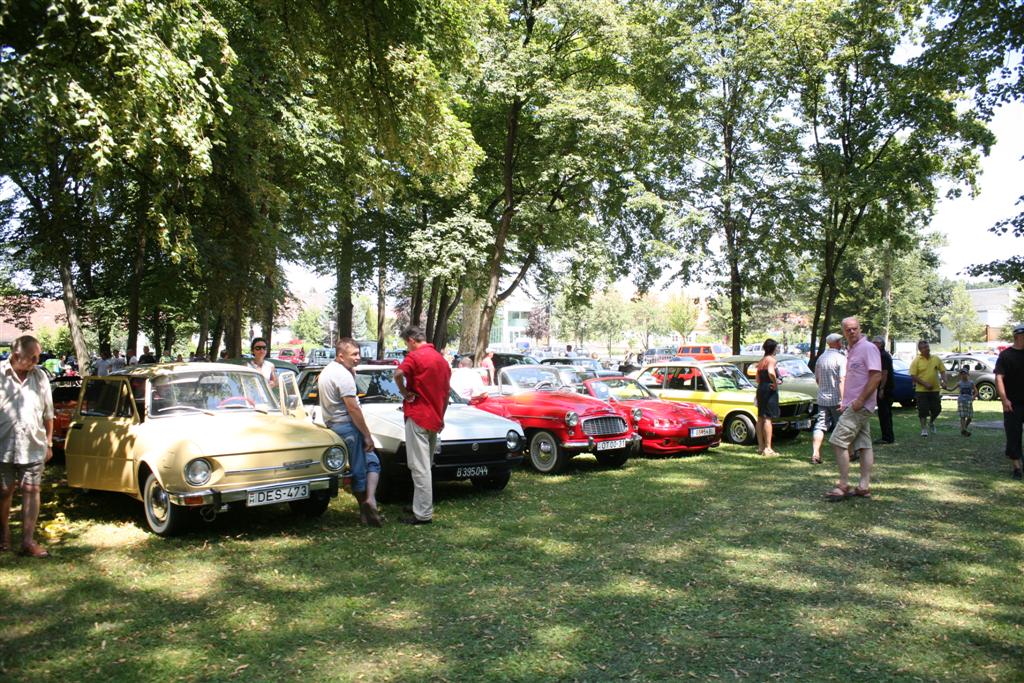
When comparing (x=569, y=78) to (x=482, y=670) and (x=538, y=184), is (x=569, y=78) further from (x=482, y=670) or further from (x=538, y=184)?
(x=482, y=670)

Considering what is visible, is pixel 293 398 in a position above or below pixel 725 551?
above

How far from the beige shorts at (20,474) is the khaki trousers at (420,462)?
3.18m

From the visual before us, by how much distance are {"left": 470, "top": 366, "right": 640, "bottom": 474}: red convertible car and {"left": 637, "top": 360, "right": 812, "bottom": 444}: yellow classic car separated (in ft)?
10.5

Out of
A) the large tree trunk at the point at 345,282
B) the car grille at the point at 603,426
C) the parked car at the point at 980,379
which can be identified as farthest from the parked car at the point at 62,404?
the parked car at the point at 980,379

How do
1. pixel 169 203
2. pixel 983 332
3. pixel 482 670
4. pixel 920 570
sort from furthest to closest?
pixel 983 332
pixel 169 203
pixel 920 570
pixel 482 670

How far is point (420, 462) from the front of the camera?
24.3 ft

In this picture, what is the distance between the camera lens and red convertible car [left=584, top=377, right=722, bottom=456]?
40.9 feet

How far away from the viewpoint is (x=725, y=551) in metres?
6.43

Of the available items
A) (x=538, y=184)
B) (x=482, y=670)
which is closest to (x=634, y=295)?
(x=538, y=184)

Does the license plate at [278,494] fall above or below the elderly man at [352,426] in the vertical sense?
below

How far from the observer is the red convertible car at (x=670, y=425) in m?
12.5

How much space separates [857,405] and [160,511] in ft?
23.7

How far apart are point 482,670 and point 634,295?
2410 centimetres

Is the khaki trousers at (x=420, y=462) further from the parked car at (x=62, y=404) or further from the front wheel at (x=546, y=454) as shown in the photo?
the parked car at (x=62, y=404)
